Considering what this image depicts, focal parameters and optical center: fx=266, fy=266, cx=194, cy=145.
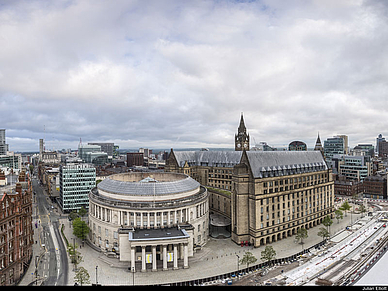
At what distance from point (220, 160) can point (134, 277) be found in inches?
3489

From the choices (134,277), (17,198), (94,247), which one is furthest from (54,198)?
(134,277)

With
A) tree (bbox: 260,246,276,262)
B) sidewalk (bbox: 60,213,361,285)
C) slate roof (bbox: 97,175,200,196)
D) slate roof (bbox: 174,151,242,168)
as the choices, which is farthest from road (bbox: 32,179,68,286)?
slate roof (bbox: 174,151,242,168)

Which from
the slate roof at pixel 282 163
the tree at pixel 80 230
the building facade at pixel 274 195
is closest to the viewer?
the building facade at pixel 274 195

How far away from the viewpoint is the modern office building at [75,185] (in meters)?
164

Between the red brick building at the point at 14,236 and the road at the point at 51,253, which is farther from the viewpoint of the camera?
the road at the point at 51,253

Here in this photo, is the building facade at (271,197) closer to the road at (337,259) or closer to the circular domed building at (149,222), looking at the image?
the circular domed building at (149,222)

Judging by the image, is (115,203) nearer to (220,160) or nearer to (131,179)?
(131,179)

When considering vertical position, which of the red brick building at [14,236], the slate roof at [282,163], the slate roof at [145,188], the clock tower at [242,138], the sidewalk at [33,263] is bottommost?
the sidewalk at [33,263]

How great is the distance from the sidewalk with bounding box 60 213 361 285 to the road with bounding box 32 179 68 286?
3.44 metres

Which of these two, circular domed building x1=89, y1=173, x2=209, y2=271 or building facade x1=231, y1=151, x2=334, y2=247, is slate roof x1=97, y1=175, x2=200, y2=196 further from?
building facade x1=231, y1=151, x2=334, y2=247

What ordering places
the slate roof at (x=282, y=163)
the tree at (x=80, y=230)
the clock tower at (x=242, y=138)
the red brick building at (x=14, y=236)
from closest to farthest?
the red brick building at (x=14, y=236)
the tree at (x=80, y=230)
the slate roof at (x=282, y=163)
the clock tower at (x=242, y=138)

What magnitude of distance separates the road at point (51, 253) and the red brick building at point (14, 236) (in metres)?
5.72

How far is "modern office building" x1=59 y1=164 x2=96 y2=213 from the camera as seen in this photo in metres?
164

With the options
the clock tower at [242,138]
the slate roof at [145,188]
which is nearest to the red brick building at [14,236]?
the slate roof at [145,188]
